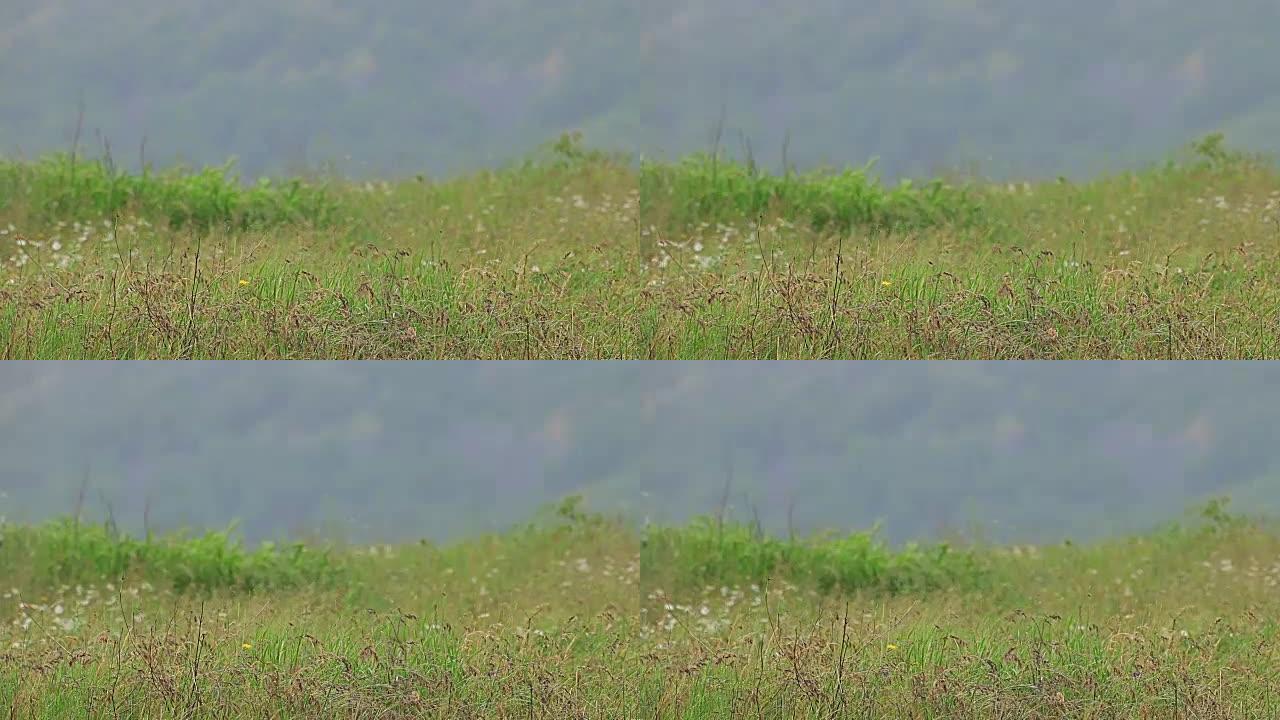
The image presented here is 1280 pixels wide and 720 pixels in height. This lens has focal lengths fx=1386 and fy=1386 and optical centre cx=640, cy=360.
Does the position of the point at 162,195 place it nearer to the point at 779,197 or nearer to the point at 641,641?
the point at 779,197

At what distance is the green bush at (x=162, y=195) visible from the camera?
33.1ft

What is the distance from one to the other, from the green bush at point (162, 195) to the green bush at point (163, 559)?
2.30m

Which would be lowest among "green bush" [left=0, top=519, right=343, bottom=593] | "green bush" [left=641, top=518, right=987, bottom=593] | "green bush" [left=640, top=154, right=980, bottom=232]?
"green bush" [left=0, top=519, right=343, bottom=593]

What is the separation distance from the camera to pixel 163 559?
10.0 meters

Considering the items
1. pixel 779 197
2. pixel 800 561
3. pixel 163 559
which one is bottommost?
pixel 163 559

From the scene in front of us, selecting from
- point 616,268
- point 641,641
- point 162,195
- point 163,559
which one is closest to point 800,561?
point 641,641

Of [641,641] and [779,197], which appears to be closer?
[641,641]

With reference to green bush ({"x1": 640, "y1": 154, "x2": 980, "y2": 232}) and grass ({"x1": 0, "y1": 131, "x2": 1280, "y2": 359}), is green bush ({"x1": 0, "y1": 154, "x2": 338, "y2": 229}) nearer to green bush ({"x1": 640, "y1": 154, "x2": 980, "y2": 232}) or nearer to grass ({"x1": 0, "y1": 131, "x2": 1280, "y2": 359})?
grass ({"x1": 0, "y1": 131, "x2": 1280, "y2": 359})

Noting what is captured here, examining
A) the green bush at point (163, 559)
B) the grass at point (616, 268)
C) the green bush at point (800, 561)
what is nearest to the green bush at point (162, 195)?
the grass at point (616, 268)

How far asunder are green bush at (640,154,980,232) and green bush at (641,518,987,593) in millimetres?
2224

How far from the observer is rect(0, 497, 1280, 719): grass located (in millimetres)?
7176

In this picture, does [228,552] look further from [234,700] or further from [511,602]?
[234,700]

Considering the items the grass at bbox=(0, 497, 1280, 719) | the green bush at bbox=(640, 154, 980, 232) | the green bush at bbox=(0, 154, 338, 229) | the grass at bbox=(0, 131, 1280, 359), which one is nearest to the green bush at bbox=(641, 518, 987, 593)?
the grass at bbox=(0, 497, 1280, 719)

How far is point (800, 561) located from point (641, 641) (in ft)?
6.53
